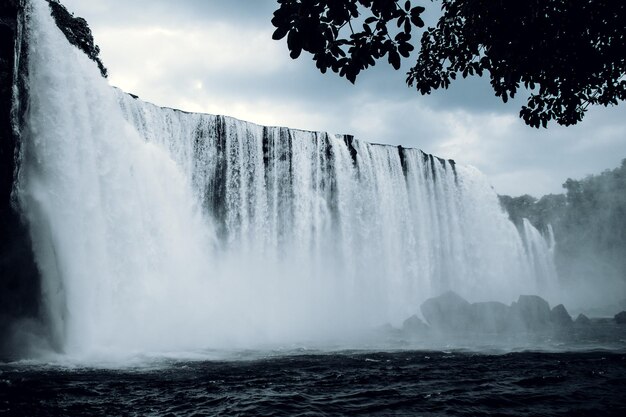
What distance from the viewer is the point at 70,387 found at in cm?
826

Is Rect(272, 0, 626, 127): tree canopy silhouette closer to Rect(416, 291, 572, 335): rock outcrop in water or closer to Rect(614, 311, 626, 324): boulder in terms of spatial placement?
Rect(416, 291, 572, 335): rock outcrop in water

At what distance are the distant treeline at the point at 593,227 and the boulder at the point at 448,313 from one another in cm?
2815

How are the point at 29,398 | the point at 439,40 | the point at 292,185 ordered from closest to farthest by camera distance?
the point at 439,40 → the point at 29,398 → the point at 292,185

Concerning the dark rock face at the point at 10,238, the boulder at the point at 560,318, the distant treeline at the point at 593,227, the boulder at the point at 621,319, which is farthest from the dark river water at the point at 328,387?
the distant treeline at the point at 593,227

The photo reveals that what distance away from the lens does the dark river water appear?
666 centimetres

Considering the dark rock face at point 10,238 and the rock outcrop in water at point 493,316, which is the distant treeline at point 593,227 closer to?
the rock outcrop in water at point 493,316

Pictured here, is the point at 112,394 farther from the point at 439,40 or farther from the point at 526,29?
the point at 526,29

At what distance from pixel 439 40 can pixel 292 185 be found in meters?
18.5

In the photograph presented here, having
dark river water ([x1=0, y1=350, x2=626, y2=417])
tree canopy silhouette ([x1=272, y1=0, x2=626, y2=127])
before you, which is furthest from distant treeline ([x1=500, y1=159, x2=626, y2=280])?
tree canopy silhouette ([x1=272, y1=0, x2=626, y2=127])

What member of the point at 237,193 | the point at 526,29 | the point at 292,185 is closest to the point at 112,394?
the point at 526,29

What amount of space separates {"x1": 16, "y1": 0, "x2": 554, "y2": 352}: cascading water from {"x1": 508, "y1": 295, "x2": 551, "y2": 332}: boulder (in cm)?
624

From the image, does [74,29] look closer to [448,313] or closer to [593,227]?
[448,313]

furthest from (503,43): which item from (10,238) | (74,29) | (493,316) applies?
(74,29)

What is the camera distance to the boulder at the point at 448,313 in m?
22.5
